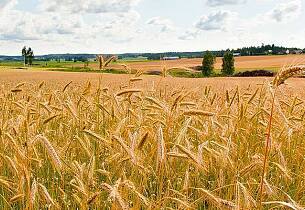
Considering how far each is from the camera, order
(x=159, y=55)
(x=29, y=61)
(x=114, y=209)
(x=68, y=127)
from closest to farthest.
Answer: (x=114, y=209)
(x=159, y=55)
(x=68, y=127)
(x=29, y=61)

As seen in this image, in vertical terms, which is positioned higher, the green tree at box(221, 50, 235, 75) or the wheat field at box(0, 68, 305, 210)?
the green tree at box(221, 50, 235, 75)

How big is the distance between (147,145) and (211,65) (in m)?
75.7

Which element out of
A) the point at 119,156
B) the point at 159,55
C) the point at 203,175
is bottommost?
the point at 203,175

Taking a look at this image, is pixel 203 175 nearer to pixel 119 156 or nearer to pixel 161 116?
pixel 119 156

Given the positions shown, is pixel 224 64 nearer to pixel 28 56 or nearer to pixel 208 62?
pixel 208 62

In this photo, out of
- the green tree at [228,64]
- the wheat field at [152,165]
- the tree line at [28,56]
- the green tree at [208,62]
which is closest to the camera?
the wheat field at [152,165]

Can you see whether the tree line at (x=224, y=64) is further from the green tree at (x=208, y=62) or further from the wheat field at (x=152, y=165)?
the wheat field at (x=152, y=165)

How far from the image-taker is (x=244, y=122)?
400 cm

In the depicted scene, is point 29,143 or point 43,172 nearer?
point 29,143

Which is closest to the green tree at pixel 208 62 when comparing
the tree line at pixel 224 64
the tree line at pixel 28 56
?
the tree line at pixel 224 64

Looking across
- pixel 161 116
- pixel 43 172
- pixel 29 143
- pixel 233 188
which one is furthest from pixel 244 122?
pixel 29 143

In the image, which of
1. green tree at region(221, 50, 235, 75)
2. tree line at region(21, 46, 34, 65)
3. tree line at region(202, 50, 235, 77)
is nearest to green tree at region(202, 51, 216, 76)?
tree line at region(202, 50, 235, 77)

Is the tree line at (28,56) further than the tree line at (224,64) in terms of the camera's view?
Yes

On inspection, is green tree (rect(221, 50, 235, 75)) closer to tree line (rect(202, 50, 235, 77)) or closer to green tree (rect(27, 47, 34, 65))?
tree line (rect(202, 50, 235, 77))
